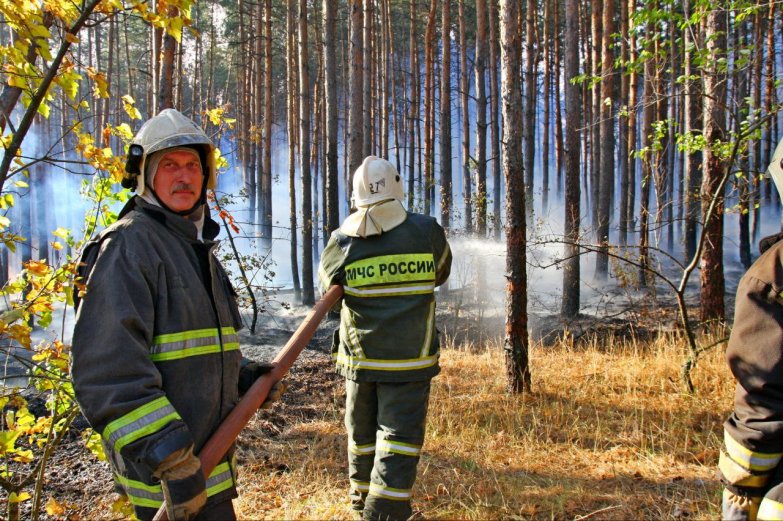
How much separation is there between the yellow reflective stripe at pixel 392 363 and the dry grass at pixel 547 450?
3.51 feet

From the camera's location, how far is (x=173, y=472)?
1680mm

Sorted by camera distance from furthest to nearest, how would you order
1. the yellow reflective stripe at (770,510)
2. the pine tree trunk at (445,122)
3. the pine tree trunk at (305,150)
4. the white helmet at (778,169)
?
the pine tree trunk at (445,122) → the pine tree trunk at (305,150) → the white helmet at (778,169) → the yellow reflective stripe at (770,510)

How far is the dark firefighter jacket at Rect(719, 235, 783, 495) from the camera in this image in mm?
1795

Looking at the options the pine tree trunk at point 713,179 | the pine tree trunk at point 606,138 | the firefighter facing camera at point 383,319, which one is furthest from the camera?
the pine tree trunk at point 606,138

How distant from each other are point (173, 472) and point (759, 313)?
1.92 meters

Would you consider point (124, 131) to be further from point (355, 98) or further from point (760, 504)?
point (355, 98)

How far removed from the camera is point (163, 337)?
1864 mm

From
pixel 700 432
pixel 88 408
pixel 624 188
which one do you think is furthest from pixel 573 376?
pixel 624 188

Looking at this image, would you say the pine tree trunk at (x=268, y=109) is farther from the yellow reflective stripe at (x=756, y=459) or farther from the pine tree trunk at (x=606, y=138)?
the yellow reflective stripe at (x=756, y=459)

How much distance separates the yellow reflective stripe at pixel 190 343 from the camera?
1858 millimetres

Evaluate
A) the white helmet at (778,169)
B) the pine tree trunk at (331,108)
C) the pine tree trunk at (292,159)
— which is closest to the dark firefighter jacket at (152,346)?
the white helmet at (778,169)

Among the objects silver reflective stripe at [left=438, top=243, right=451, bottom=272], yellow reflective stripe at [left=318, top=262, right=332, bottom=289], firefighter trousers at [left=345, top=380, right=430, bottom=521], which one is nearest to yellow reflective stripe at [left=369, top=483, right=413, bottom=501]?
firefighter trousers at [left=345, top=380, right=430, bottom=521]

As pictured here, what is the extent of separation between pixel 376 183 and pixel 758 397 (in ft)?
7.68

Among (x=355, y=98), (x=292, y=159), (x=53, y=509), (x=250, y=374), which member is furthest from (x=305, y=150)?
(x=250, y=374)
